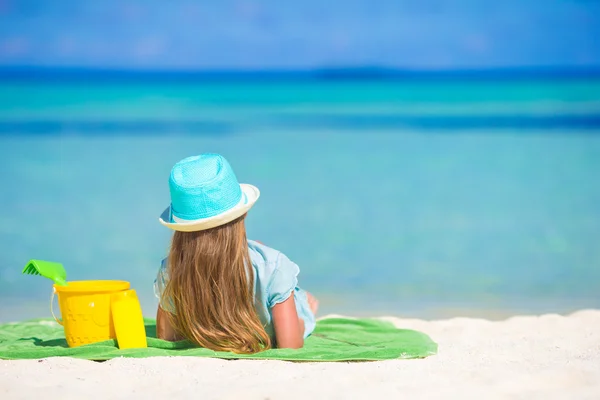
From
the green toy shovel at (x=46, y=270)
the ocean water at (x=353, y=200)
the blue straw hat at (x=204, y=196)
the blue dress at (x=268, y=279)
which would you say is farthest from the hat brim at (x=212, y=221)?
the ocean water at (x=353, y=200)

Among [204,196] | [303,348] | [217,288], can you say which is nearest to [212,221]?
[204,196]

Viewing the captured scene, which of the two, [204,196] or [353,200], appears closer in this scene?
[204,196]

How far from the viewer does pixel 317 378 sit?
85.4 inches

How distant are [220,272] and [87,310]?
403 millimetres

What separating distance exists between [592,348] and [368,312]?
1091 millimetres

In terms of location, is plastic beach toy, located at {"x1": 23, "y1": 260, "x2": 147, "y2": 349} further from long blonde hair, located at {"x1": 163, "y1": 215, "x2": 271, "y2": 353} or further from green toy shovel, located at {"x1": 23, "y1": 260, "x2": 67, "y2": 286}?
long blonde hair, located at {"x1": 163, "y1": 215, "x2": 271, "y2": 353}

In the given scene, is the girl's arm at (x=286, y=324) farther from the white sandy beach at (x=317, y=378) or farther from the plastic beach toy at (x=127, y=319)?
the plastic beach toy at (x=127, y=319)

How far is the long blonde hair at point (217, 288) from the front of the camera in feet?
8.07

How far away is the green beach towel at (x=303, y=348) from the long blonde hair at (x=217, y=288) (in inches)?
2.6

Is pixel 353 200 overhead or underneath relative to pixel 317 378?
overhead

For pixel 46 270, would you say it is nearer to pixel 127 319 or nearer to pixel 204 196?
pixel 127 319

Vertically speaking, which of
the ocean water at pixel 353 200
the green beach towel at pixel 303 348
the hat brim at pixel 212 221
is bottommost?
the green beach towel at pixel 303 348

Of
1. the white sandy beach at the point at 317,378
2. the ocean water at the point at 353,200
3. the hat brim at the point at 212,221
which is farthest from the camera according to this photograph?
the ocean water at the point at 353,200

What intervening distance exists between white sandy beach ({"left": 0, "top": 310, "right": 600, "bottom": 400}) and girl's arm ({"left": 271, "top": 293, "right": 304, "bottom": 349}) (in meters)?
0.19
